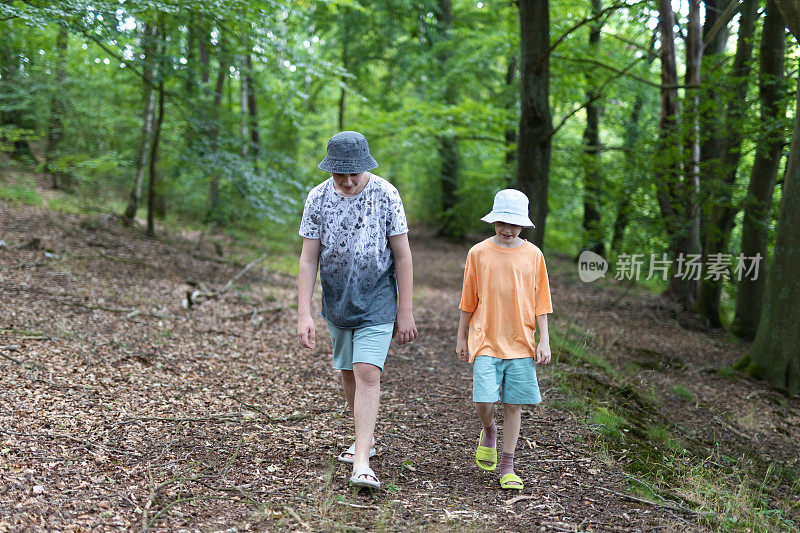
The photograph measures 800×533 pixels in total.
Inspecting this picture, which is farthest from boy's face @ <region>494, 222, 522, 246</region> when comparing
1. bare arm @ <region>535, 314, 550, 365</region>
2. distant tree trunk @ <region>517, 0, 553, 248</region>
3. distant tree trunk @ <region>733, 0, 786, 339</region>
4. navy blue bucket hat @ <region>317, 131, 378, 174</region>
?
distant tree trunk @ <region>733, 0, 786, 339</region>

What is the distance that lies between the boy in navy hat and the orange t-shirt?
0.40 meters

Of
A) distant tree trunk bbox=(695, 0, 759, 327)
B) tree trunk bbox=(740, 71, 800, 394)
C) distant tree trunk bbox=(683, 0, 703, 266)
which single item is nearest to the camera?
tree trunk bbox=(740, 71, 800, 394)

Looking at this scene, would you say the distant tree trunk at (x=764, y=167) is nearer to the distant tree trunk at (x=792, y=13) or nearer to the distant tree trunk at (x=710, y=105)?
the distant tree trunk at (x=710, y=105)

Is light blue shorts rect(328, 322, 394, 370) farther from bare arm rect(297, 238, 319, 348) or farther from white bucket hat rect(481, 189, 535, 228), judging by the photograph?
white bucket hat rect(481, 189, 535, 228)

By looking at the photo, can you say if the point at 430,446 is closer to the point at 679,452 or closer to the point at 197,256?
the point at 679,452

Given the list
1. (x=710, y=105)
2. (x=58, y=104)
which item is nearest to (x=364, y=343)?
(x=710, y=105)

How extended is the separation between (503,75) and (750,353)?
13510 millimetres

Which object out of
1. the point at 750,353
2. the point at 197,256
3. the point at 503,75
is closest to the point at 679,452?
the point at 750,353

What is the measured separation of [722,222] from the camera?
941 centimetres

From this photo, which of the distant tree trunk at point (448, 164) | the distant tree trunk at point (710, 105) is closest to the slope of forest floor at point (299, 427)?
the distant tree trunk at point (710, 105)

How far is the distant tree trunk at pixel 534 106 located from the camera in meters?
6.95

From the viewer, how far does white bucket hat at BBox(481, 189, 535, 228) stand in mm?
3189

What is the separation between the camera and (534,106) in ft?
23.2

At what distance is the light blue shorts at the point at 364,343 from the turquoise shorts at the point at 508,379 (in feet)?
1.66
